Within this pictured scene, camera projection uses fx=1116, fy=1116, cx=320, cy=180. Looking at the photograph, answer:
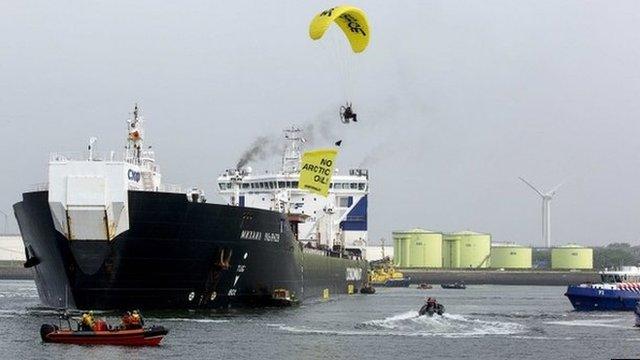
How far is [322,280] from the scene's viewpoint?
3396 inches

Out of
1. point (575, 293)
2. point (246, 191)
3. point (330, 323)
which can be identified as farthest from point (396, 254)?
point (330, 323)

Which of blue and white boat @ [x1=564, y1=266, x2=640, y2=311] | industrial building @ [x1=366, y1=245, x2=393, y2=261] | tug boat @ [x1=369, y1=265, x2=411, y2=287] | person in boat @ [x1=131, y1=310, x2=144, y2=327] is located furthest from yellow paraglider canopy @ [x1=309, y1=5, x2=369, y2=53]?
industrial building @ [x1=366, y1=245, x2=393, y2=261]

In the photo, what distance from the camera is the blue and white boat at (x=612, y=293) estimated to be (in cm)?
7125

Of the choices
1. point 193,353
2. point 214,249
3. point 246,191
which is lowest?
point 193,353

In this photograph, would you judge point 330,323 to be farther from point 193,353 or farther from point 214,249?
point 193,353

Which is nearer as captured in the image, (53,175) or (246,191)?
(53,175)

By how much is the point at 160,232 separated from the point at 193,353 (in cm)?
1291

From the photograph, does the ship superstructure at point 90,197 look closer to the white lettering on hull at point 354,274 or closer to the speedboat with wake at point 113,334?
the speedboat with wake at point 113,334

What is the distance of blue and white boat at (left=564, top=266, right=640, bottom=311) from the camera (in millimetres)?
71250

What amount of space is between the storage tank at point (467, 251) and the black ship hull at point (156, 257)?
131 m

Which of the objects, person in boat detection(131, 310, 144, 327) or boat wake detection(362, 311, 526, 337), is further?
boat wake detection(362, 311, 526, 337)

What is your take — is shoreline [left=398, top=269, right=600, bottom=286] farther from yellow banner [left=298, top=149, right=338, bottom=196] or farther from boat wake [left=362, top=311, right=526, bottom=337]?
boat wake [left=362, top=311, right=526, bottom=337]

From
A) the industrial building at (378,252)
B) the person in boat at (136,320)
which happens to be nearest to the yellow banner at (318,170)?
the person in boat at (136,320)

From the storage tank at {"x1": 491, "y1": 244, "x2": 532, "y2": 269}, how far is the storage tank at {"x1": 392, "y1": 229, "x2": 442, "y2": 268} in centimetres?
1583
